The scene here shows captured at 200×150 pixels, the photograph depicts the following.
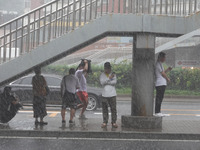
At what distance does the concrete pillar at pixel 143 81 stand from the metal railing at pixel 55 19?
74 cm

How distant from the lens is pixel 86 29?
9117mm

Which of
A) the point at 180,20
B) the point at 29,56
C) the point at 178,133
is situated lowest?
the point at 178,133

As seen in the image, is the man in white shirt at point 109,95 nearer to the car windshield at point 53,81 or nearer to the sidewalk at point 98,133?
the sidewalk at point 98,133

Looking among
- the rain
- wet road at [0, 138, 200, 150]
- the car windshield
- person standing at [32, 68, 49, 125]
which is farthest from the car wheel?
wet road at [0, 138, 200, 150]

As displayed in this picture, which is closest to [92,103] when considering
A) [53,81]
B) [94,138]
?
[53,81]

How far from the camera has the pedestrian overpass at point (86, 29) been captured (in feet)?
29.8

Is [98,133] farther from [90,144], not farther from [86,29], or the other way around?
[86,29]

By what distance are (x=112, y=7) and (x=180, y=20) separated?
1.71 metres

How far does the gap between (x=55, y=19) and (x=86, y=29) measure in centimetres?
84

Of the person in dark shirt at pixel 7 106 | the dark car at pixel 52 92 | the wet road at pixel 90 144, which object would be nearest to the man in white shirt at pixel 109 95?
the wet road at pixel 90 144

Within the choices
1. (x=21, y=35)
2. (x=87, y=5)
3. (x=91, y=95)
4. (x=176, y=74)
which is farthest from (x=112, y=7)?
(x=176, y=74)

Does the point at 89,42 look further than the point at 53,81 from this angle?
No

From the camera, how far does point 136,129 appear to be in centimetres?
923

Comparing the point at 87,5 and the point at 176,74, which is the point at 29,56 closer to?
the point at 87,5
